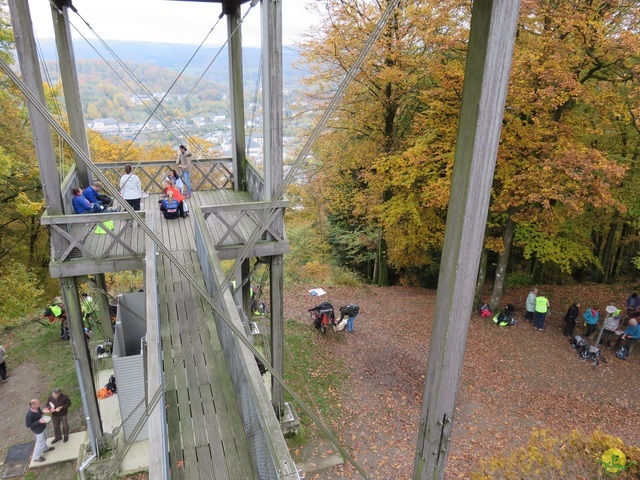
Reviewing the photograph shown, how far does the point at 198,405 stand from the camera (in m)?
4.79

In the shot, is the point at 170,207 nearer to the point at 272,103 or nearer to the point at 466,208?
the point at 272,103

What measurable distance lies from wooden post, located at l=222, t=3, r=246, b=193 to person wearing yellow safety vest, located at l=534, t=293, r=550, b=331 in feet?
31.6

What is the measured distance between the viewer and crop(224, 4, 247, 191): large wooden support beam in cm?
948

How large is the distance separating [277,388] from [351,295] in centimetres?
816

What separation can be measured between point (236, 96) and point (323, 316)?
6.89 m

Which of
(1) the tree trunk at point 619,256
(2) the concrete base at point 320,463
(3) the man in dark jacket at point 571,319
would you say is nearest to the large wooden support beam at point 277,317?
(2) the concrete base at point 320,463

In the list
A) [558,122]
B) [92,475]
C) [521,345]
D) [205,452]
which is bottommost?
[92,475]

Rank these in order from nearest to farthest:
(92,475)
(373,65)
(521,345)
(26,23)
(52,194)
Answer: (26,23)
(52,194)
(92,475)
(521,345)
(373,65)

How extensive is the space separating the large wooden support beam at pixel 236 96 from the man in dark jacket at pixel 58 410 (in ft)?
20.4

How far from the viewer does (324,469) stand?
873cm

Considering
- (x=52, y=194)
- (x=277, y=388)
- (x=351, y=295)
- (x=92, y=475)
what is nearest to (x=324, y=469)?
(x=277, y=388)

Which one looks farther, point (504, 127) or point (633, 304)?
point (633, 304)

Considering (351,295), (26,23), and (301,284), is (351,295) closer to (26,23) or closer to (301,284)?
(301,284)

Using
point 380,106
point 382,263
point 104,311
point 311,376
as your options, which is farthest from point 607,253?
point 104,311
